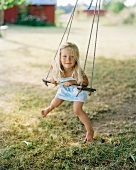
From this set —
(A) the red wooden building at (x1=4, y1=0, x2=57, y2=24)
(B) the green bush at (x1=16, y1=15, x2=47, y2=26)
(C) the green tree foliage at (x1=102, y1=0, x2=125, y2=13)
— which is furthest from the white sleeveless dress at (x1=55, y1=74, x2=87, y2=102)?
(C) the green tree foliage at (x1=102, y1=0, x2=125, y2=13)

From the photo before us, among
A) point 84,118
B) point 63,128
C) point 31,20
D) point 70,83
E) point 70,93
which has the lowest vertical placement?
point 31,20

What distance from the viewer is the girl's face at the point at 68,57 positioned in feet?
9.37

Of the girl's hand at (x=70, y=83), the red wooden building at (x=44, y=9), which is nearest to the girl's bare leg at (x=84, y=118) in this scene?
the girl's hand at (x=70, y=83)

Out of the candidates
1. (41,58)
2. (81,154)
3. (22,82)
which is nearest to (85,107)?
(81,154)

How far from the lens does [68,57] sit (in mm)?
2863

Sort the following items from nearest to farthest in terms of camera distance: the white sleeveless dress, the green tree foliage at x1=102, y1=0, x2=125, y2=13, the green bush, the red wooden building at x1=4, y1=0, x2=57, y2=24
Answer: the white sleeveless dress
the green bush
the red wooden building at x1=4, y1=0, x2=57, y2=24
the green tree foliage at x1=102, y1=0, x2=125, y2=13

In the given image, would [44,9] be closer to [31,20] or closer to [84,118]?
[31,20]

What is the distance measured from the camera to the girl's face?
2857mm

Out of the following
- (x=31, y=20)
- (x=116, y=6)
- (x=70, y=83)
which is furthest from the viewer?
(x=116, y=6)

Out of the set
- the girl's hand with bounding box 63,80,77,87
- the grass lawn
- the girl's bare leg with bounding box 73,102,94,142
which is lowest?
the grass lawn

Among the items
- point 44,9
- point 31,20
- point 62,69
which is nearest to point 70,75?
point 62,69

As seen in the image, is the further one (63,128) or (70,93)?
(63,128)

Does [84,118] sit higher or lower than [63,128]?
higher

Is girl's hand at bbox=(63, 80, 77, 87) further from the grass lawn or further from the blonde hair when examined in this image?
the grass lawn
